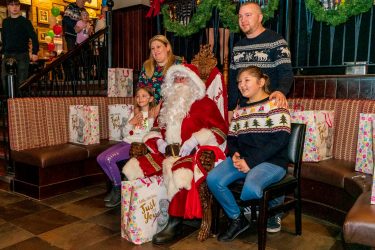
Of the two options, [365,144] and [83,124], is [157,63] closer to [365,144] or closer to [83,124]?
[83,124]

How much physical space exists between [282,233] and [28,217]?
2.07 m

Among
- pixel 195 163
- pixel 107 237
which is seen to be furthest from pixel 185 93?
pixel 107 237

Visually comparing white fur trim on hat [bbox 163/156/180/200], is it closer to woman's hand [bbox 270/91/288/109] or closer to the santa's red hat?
the santa's red hat

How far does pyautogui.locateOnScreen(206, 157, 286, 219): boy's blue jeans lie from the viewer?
2.06 m

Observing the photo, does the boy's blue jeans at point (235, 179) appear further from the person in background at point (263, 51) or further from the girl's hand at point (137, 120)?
the girl's hand at point (137, 120)

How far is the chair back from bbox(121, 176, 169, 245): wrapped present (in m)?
0.93

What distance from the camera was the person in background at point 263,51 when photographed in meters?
2.47

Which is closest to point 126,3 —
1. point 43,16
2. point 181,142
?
point 181,142

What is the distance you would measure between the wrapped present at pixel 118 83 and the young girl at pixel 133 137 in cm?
128

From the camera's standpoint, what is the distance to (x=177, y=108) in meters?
2.58

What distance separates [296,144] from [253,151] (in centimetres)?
34

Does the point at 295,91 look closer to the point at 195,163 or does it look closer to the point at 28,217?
the point at 195,163

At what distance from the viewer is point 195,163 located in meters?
2.33

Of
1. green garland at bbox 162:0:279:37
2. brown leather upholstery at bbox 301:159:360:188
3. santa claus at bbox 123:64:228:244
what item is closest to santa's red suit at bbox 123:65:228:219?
santa claus at bbox 123:64:228:244
